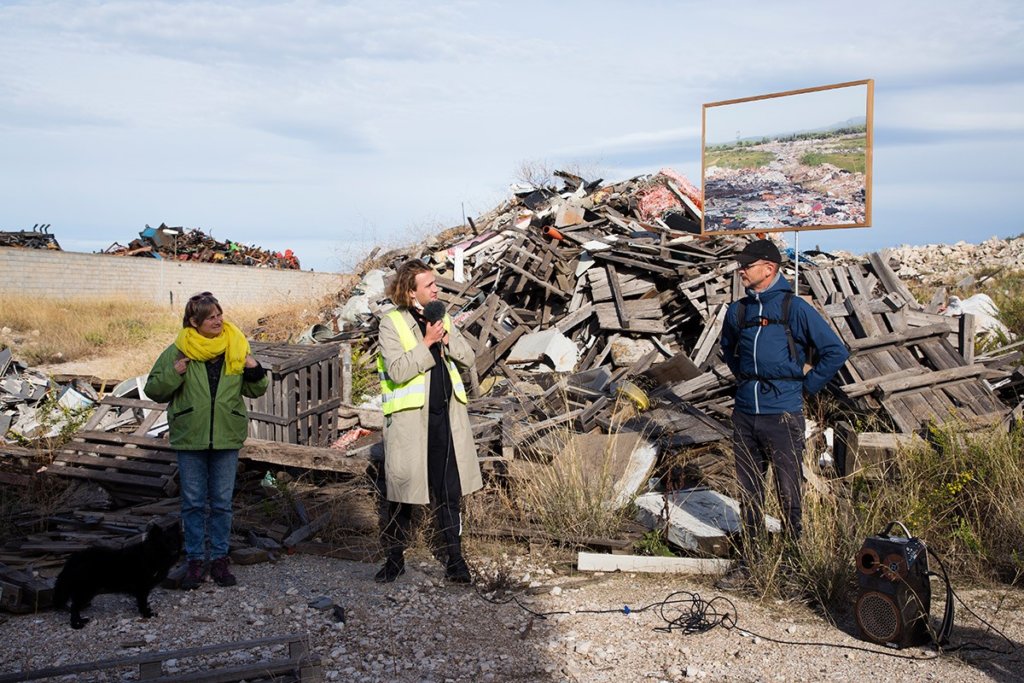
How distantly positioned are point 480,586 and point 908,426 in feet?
15.5

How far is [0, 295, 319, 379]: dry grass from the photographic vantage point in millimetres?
15820

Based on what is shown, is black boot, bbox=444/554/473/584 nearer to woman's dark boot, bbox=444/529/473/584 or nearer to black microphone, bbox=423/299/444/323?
woman's dark boot, bbox=444/529/473/584

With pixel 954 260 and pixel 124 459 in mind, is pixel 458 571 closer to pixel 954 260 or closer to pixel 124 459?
pixel 124 459

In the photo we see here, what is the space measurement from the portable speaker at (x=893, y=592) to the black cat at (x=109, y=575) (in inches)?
160

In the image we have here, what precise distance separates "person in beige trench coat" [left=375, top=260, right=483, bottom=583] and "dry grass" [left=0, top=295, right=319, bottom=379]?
1001 centimetres

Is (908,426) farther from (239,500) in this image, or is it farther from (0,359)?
(0,359)

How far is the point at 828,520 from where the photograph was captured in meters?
5.21

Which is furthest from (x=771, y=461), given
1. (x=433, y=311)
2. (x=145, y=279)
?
(x=145, y=279)

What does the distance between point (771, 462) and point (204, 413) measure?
11.9 feet

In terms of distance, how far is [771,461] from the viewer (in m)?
5.23

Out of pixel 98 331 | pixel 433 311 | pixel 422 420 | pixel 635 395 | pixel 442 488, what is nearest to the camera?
pixel 433 311

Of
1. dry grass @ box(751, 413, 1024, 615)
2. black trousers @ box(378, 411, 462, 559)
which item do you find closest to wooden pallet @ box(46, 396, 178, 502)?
black trousers @ box(378, 411, 462, 559)

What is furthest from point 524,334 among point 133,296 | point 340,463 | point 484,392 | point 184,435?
point 133,296

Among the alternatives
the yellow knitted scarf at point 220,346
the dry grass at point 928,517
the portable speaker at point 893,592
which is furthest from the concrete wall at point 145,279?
the portable speaker at point 893,592
